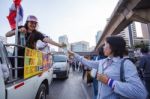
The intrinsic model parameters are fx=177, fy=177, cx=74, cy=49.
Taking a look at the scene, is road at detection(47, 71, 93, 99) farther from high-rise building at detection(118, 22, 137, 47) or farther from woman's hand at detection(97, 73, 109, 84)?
woman's hand at detection(97, 73, 109, 84)

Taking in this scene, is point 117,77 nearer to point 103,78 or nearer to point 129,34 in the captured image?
point 103,78

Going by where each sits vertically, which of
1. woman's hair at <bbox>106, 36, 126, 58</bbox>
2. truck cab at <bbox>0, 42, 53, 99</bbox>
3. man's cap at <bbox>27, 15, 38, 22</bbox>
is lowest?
truck cab at <bbox>0, 42, 53, 99</bbox>

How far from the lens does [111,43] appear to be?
2.23 meters

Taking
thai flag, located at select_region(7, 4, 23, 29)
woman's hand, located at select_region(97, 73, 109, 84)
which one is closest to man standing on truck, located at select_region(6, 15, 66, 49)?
thai flag, located at select_region(7, 4, 23, 29)

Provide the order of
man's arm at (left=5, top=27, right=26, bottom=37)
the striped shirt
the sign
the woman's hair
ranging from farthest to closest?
1. man's arm at (left=5, top=27, right=26, bottom=37)
2. the sign
3. the woman's hair
4. the striped shirt

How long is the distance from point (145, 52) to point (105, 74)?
3950mm

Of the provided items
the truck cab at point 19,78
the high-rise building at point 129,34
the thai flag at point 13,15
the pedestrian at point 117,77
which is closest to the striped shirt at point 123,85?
the pedestrian at point 117,77

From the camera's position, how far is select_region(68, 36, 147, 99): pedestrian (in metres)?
1.85

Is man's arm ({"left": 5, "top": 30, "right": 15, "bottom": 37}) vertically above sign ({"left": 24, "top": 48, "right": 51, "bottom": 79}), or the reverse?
man's arm ({"left": 5, "top": 30, "right": 15, "bottom": 37})

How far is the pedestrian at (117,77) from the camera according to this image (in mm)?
1851

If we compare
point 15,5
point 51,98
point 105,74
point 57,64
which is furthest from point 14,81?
point 57,64

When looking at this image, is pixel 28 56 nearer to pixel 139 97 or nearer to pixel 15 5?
pixel 15 5

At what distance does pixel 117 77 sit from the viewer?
200 cm

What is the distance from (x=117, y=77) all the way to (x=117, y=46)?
0.41 m
